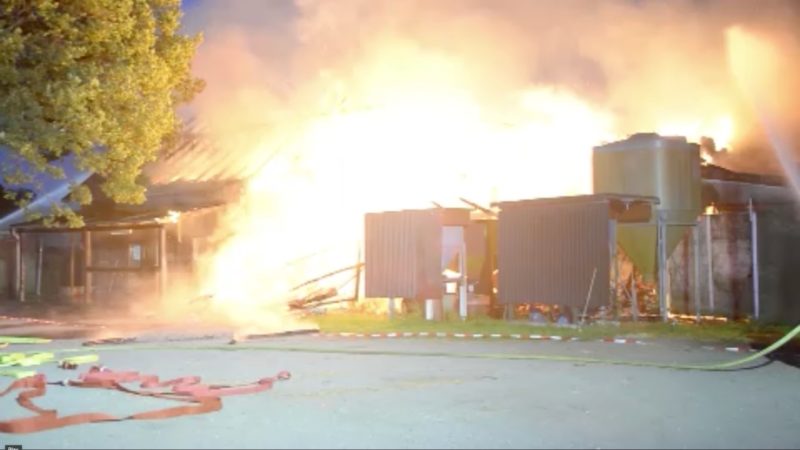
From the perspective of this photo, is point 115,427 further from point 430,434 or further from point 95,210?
point 95,210

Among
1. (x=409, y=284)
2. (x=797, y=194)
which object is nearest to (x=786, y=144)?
(x=797, y=194)

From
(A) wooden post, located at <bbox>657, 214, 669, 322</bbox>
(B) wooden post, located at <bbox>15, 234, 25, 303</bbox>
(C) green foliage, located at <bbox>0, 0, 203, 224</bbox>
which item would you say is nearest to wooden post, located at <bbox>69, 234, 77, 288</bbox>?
(B) wooden post, located at <bbox>15, 234, 25, 303</bbox>

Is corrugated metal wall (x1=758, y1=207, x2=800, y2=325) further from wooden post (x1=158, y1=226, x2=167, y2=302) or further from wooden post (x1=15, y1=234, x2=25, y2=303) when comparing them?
wooden post (x1=15, y1=234, x2=25, y2=303)

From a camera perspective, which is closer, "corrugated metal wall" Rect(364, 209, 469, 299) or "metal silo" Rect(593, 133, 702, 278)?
"metal silo" Rect(593, 133, 702, 278)

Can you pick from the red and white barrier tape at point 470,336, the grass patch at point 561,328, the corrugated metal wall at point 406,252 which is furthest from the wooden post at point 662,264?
the corrugated metal wall at point 406,252

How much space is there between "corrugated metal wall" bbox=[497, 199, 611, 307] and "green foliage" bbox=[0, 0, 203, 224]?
793cm

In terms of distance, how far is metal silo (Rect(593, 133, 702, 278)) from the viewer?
15.6 meters

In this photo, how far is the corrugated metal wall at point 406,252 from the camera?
17016 mm

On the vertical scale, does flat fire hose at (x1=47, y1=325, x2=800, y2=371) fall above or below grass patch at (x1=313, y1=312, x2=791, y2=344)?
below

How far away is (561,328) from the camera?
1487 cm

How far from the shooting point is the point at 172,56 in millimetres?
15961

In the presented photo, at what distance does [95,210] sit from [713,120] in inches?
928

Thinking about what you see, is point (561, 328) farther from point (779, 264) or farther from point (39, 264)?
point (39, 264)

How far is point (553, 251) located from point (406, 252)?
3.62 metres
